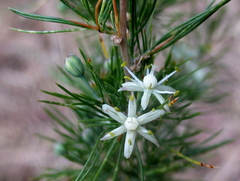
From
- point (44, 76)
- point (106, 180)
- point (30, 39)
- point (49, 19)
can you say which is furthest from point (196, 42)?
point (30, 39)

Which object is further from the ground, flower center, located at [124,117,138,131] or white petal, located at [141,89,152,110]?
white petal, located at [141,89,152,110]

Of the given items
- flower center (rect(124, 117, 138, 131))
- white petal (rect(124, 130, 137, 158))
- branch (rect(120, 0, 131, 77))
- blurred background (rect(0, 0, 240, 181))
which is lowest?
white petal (rect(124, 130, 137, 158))

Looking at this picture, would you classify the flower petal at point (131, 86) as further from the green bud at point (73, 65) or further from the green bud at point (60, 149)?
the green bud at point (60, 149)

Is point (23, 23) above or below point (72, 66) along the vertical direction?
above

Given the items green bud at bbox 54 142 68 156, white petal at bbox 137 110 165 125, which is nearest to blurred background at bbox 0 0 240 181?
green bud at bbox 54 142 68 156

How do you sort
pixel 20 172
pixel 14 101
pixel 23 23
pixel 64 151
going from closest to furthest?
pixel 64 151, pixel 20 172, pixel 14 101, pixel 23 23

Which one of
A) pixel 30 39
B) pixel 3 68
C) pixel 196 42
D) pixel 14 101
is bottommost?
pixel 196 42

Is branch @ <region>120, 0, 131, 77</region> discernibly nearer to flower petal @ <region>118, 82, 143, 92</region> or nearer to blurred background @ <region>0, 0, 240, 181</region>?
flower petal @ <region>118, 82, 143, 92</region>

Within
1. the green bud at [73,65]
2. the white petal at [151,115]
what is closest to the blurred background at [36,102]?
the green bud at [73,65]

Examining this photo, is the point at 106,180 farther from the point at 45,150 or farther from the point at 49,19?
the point at 45,150
